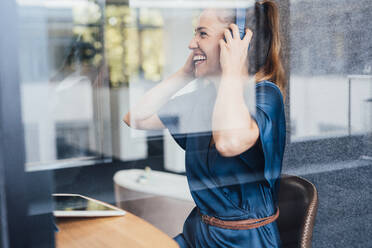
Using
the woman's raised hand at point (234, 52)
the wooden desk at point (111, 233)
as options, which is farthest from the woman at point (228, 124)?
the wooden desk at point (111, 233)

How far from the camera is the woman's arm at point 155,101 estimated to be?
29.7 inches

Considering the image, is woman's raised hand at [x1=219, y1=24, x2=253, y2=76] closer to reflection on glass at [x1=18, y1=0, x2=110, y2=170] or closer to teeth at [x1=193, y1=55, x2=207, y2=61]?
teeth at [x1=193, y1=55, x2=207, y2=61]

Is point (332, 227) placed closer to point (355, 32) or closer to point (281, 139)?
point (281, 139)

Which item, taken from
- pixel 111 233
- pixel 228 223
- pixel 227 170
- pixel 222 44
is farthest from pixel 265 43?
pixel 111 233

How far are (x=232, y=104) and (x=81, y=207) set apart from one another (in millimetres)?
386

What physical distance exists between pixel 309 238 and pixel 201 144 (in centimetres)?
43

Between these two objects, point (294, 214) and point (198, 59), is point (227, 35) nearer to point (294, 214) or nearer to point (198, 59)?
point (198, 59)

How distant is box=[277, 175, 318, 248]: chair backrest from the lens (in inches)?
38.8

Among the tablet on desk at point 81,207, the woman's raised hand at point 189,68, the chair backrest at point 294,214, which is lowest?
the chair backrest at point 294,214

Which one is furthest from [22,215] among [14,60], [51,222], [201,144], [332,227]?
[332,227]

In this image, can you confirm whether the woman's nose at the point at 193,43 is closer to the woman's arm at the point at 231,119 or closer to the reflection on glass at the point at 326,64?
the woman's arm at the point at 231,119

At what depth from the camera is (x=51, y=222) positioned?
18.5 inches

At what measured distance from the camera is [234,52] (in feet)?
2.80

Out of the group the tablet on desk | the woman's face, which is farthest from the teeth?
the tablet on desk
